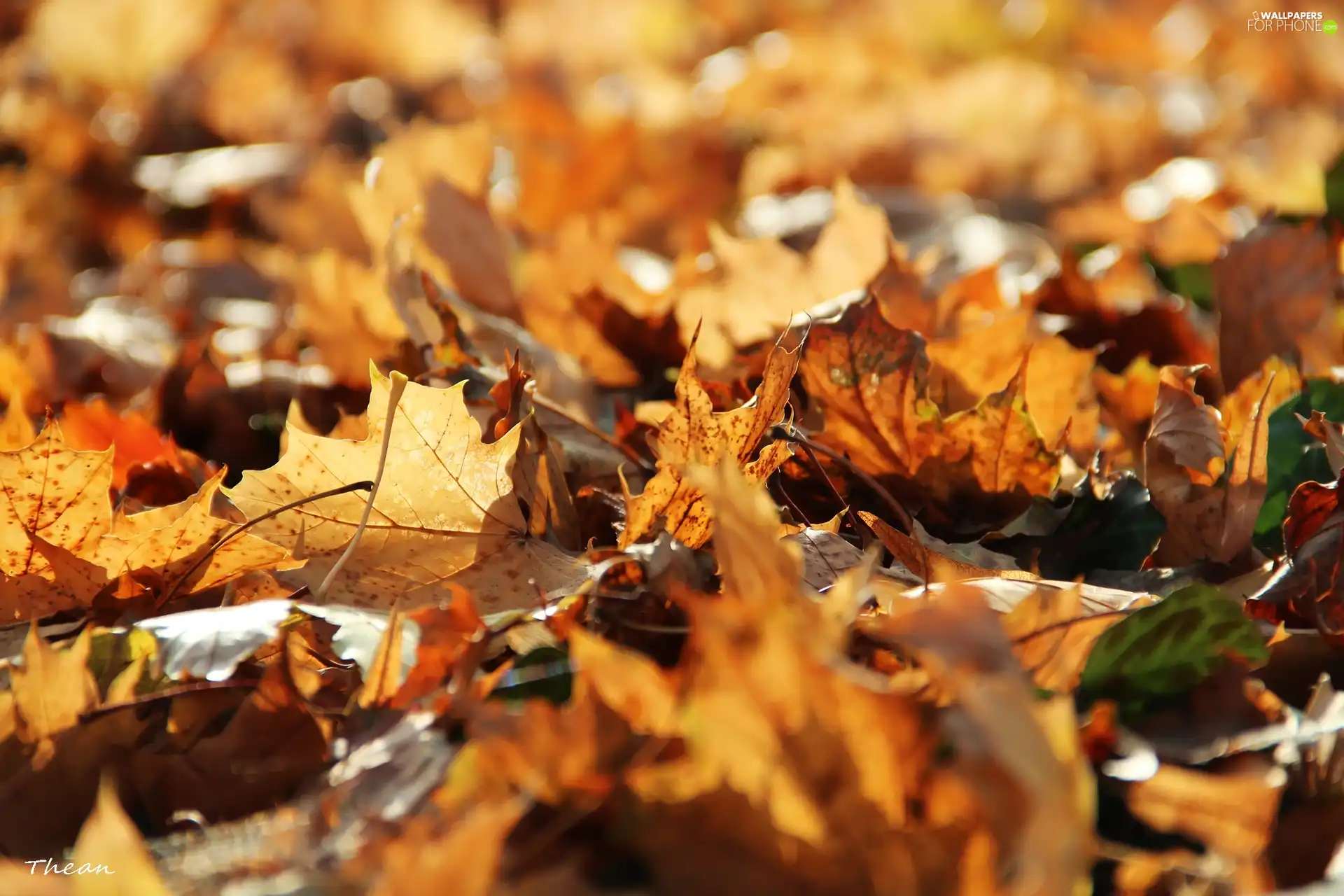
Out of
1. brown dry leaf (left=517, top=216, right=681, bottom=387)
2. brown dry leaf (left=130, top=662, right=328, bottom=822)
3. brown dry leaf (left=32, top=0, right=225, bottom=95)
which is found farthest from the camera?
brown dry leaf (left=32, top=0, right=225, bottom=95)

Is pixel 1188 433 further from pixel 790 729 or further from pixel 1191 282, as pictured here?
pixel 1191 282

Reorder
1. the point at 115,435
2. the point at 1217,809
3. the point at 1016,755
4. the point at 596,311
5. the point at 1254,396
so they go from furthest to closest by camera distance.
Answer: the point at 596,311 → the point at 115,435 → the point at 1254,396 → the point at 1217,809 → the point at 1016,755

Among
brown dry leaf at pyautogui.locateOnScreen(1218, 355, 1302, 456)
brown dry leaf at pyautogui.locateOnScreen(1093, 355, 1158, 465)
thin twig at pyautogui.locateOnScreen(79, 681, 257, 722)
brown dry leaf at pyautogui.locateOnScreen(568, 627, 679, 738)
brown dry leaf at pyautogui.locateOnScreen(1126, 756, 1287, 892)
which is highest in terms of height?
brown dry leaf at pyautogui.locateOnScreen(568, 627, 679, 738)

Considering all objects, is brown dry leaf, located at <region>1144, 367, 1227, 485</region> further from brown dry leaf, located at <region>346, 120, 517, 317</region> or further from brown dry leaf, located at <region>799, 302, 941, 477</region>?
brown dry leaf, located at <region>346, 120, 517, 317</region>

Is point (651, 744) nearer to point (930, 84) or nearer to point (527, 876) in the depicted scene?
point (527, 876)

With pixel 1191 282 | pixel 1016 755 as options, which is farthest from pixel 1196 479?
pixel 1191 282

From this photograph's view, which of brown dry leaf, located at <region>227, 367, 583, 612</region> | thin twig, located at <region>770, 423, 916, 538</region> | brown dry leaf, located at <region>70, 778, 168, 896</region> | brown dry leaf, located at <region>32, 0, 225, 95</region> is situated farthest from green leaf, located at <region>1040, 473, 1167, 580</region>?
brown dry leaf, located at <region>32, 0, 225, 95</region>
